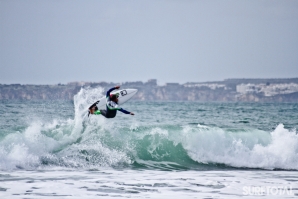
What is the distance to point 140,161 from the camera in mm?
15734

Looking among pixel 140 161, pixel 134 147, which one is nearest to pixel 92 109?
pixel 134 147

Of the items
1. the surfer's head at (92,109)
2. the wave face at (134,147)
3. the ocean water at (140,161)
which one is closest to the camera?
the ocean water at (140,161)

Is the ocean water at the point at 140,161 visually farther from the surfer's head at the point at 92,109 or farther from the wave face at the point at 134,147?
the surfer's head at the point at 92,109

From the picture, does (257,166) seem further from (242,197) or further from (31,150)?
(31,150)

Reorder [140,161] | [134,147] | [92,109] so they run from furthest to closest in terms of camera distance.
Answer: [92,109]
[134,147]
[140,161]

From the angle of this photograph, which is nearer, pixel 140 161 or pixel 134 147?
pixel 140 161

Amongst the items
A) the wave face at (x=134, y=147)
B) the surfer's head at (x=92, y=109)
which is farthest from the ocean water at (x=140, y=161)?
the surfer's head at (x=92, y=109)

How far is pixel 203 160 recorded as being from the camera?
16.3 metres

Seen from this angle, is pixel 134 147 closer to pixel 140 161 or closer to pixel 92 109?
pixel 140 161

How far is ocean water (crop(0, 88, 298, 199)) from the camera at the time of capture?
36.6 feet

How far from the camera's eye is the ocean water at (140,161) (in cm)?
1116

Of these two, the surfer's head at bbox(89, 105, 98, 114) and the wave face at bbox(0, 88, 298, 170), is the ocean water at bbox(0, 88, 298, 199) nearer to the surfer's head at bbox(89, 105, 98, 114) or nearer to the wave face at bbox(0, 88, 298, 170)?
the wave face at bbox(0, 88, 298, 170)

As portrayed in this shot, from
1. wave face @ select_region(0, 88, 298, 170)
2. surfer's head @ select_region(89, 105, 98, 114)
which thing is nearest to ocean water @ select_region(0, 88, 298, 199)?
wave face @ select_region(0, 88, 298, 170)

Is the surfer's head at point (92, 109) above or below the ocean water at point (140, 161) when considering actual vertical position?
above
